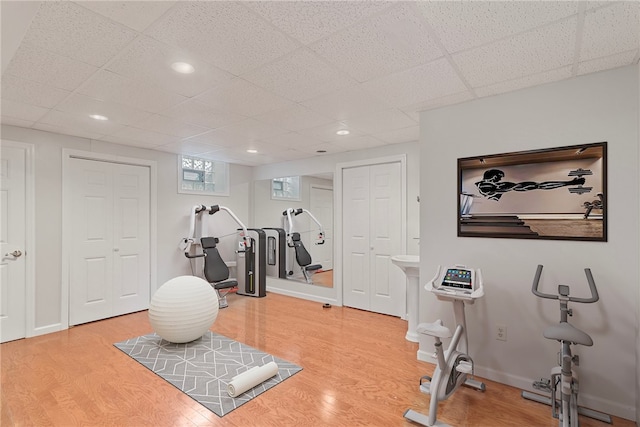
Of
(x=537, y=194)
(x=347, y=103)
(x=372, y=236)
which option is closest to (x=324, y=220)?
(x=372, y=236)

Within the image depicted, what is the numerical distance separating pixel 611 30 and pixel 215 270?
4978 mm

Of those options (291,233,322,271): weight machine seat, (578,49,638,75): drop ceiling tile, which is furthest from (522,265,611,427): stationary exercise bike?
(291,233,322,271): weight machine seat

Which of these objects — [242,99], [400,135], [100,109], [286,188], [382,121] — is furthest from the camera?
[286,188]

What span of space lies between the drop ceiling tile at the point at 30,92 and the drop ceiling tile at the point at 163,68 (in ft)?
→ 2.62

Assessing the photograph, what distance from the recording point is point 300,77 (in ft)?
7.78

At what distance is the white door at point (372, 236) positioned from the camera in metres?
4.52

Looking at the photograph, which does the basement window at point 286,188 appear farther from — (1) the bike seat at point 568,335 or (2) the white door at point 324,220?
(1) the bike seat at point 568,335

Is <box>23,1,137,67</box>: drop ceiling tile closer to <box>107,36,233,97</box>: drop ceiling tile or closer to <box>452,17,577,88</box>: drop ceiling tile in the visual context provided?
<box>107,36,233,97</box>: drop ceiling tile

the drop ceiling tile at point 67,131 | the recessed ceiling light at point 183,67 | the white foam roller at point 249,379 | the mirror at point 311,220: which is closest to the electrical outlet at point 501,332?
the white foam roller at point 249,379

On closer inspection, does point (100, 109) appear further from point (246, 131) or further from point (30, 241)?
point (30, 241)

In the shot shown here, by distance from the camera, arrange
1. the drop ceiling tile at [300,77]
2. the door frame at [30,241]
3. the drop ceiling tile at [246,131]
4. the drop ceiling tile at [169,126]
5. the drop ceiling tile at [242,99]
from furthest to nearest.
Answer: the door frame at [30,241], the drop ceiling tile at [246,131], the drop ceiling tile at [169,126], the drop ceiling tile at [242,99], the drop ceiling tile at [300,77]

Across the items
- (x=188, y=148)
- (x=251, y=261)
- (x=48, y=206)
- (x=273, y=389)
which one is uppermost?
(x=188, y=148)

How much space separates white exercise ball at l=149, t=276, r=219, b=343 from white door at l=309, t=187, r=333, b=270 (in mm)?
2298

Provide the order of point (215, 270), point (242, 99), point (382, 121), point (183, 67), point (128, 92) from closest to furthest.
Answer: point (183, 67) < point (128, 92) < point (242, 99) < point (382, 121) < point (215, 270)
